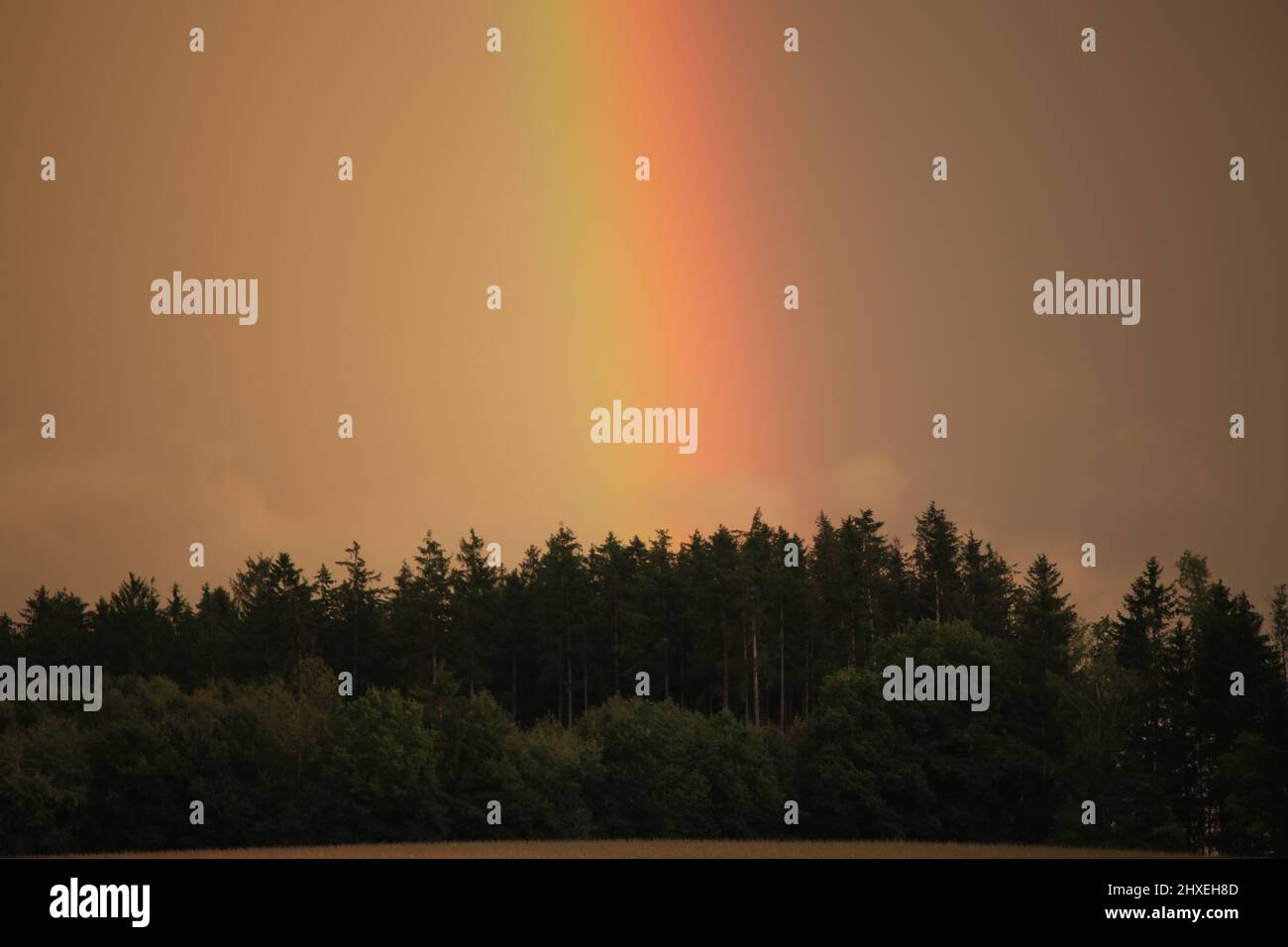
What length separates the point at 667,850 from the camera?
96.0 metres

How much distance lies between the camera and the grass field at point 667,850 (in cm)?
9350

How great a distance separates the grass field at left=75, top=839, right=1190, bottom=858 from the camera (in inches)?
3681

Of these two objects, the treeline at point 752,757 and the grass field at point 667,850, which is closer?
the grass field at point 667,850

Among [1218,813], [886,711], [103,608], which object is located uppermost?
[103,608]

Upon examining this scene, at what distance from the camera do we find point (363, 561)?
152 meters

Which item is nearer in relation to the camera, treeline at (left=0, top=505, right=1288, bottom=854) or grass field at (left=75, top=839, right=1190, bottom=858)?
grass field at (left=75, top=839, right=1190, bottom=858)

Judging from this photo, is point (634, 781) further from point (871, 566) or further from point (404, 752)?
point (871, 566)

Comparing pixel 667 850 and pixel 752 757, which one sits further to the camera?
pixel 752 757
